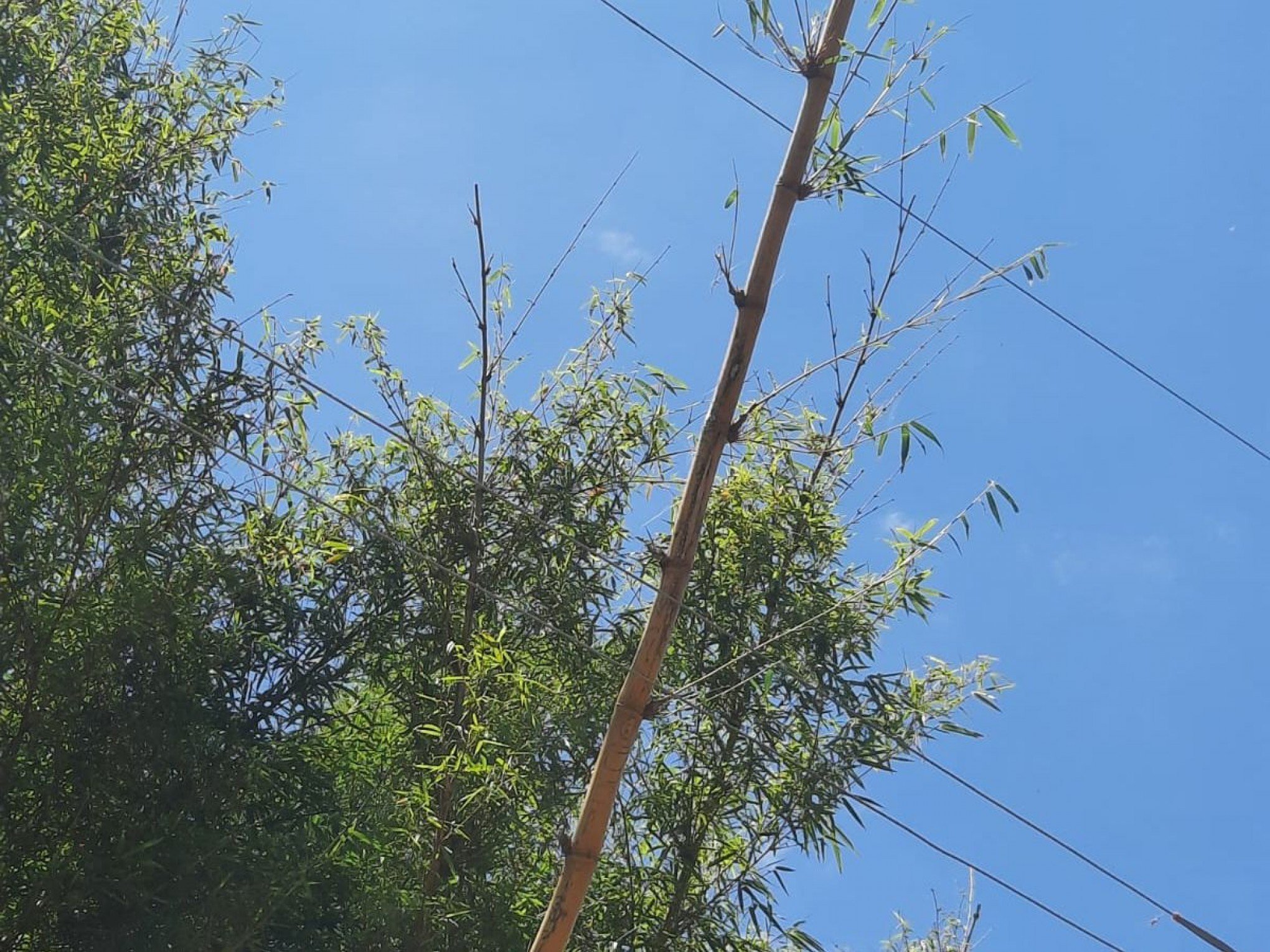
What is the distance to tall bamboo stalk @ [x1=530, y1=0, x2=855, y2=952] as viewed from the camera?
2.65 meters

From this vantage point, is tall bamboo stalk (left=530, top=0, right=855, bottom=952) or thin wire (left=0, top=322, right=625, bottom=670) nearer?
tall bamboo stalk (left=530, top=0, right=855, bottom=952)

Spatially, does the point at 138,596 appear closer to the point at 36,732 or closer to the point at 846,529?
the point at 36,732

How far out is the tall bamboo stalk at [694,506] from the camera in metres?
2.65

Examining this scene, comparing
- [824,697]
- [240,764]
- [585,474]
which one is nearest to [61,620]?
[240,764]

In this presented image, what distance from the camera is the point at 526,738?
3.53 metres

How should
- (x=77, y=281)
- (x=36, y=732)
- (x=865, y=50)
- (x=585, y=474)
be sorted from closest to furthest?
(x=865, y=50) < (x=36, y=732) < (x=77, y=281) < (x=585, y=474)

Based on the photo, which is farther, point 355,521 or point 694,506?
point 355,521

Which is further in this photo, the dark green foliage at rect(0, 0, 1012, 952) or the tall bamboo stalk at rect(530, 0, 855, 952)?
the dark green foliage at rect(0, 0, 1012, 952)

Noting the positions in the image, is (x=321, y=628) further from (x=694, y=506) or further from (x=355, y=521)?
(x=694, y=506)

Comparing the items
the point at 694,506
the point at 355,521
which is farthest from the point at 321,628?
the point at 694,506

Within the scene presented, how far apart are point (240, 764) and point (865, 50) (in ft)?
7.38

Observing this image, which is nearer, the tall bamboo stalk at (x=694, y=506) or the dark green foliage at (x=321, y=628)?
the tall bamboo stalk at (x=694, y=506)

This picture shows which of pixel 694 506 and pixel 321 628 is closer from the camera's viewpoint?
pixel 694 506

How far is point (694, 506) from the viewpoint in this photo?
2773 millimetres
